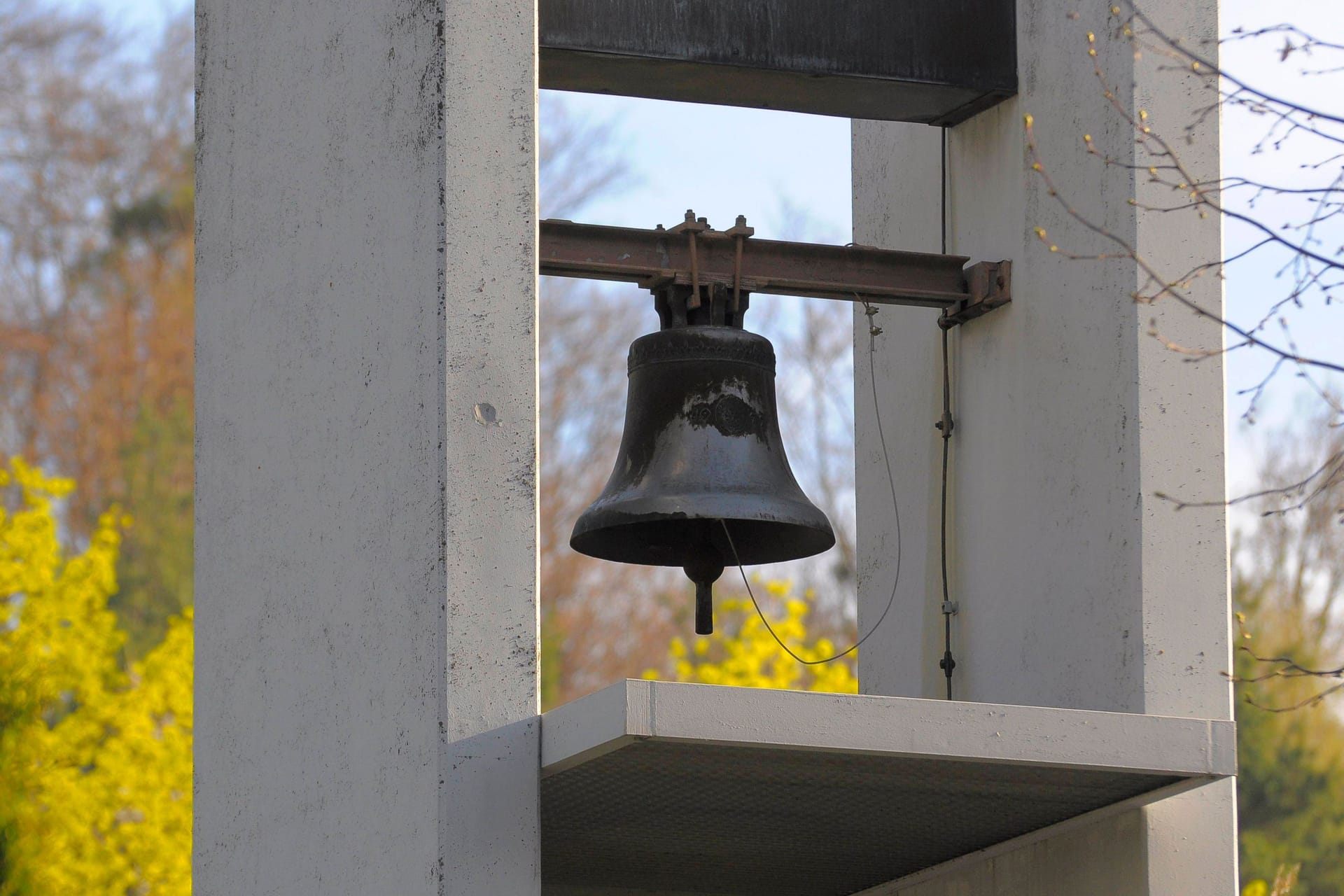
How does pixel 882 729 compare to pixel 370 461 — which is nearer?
pixel 882 729

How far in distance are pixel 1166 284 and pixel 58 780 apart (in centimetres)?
1101

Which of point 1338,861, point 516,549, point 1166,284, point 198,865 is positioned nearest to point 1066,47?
point 1166,284

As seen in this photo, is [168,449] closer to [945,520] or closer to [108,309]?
[108,309]

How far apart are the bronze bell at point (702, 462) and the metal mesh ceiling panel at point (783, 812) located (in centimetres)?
49

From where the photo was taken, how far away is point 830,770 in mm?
3764

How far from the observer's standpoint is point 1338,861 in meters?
23.4

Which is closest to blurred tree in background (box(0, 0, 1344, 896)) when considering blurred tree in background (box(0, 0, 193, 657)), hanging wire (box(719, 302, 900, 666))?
blurred tree in background (box(0, 0, 193, 657))

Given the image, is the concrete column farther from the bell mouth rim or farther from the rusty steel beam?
the bell mouth rim

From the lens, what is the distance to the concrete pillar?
423 centimetres

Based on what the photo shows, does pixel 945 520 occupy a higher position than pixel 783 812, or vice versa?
pixel 945 520

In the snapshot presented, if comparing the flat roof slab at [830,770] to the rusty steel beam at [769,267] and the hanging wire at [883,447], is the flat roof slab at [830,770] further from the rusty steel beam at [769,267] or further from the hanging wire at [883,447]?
the rusty steel beam at [769,267]

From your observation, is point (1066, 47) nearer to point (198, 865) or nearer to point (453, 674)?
point (453, 674)

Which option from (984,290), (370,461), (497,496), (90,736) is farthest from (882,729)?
(90,736)

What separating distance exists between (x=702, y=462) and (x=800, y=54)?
1.03 metres
